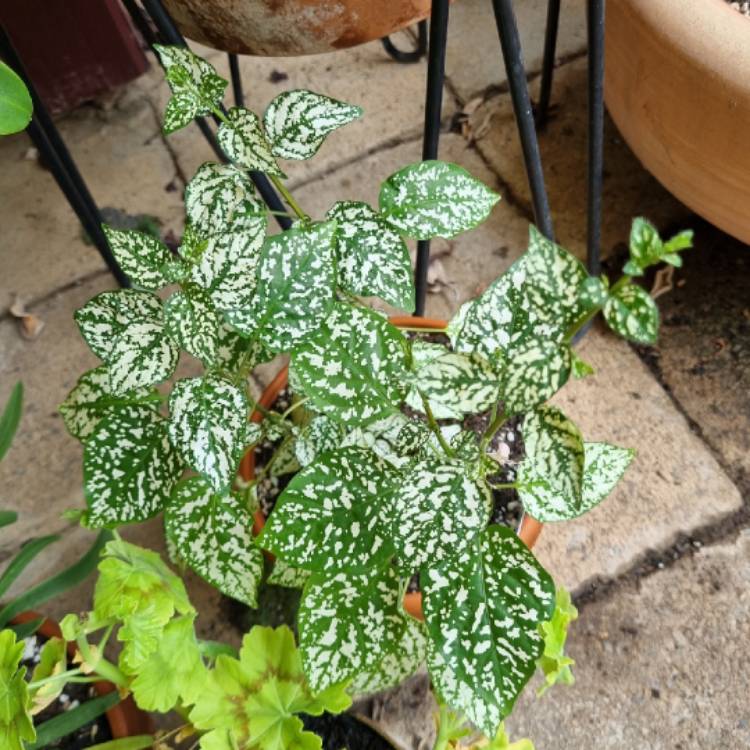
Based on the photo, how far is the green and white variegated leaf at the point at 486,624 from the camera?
2.13ft

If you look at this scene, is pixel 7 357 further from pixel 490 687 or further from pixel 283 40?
pixel 490 687

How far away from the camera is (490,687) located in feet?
2.13

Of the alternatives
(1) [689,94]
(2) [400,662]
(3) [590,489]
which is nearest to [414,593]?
(2) [400,662]

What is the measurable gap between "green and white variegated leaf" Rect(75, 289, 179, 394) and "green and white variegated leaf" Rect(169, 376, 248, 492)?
0.04 metres

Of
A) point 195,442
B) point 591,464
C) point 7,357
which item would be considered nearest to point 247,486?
point 195,442

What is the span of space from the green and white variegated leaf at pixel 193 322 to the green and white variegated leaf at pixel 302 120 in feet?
0.55

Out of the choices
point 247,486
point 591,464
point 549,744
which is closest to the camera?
point 591,464

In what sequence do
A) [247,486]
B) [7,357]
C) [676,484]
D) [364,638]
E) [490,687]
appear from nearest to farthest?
[490,687] < [364,638] < [247,486] < [676,484] < [7,357]

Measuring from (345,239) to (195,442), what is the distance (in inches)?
9.1

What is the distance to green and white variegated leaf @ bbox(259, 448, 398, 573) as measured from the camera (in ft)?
2.31

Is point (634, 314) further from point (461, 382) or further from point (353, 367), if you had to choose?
point (353, 367)

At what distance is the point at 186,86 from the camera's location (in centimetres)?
76

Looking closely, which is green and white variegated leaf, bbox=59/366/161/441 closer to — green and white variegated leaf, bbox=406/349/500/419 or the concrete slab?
green and white variegated leaf, bbox=406/349/500/419

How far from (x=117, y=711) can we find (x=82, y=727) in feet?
0.22
